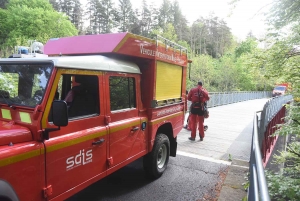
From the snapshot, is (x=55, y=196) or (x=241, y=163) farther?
(x=241, y=163)

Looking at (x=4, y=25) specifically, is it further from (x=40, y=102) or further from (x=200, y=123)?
(x=40, y=102)

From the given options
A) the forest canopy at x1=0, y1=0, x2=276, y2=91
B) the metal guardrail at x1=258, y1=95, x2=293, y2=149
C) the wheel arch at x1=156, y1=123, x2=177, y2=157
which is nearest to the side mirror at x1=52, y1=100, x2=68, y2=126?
the wheel arch at x1=156, y1=123, x2=177, y2=157

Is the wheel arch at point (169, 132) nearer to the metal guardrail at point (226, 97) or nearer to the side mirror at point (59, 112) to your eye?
the side mirror at point (59, 112)

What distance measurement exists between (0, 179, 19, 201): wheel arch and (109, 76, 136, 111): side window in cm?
161

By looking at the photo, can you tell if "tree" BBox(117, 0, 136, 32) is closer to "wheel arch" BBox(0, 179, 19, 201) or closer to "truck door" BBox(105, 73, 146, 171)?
"truck door" BBox(105, 73, 146, 171)

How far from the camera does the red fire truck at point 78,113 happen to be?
7.24 ft

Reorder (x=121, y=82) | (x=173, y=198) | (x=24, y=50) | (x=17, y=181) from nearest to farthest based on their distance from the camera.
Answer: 1. (x=17, y=181)
2. (x=24, y=50)
3. (x=121, y=82)
4. (x=173, y=198)

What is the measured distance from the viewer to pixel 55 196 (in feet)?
8.00

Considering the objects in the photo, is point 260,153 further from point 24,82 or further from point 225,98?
point 225,98

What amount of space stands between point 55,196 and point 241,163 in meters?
4.33

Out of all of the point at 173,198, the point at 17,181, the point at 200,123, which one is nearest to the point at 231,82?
the point at 200,123

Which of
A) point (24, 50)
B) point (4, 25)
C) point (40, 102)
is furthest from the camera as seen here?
point (4, 25)

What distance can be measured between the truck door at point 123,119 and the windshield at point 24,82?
91 centimetres

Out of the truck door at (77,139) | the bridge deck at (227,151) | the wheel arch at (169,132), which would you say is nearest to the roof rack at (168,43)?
the wheel arch at (169,132)
